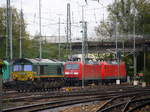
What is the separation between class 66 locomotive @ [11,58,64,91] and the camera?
34.7m

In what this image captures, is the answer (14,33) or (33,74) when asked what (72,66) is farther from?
(14,33)

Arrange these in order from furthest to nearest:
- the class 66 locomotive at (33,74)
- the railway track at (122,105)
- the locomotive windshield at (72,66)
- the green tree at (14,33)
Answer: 1. the green tree at (14,33)
2. the locomotive windshield at (72,66)
3. the class 66 locomotive at (33,74)
4. the railway track at (122,105)

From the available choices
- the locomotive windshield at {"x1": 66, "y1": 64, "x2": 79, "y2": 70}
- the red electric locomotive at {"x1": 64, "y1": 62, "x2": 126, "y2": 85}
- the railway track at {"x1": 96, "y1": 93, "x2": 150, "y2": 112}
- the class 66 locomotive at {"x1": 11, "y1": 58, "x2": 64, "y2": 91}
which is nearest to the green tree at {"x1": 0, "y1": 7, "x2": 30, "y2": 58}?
the locomotive windshield at {"x1": 66, "y1": 64, "x2": 79, "y2": 70}

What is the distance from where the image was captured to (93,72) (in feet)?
168

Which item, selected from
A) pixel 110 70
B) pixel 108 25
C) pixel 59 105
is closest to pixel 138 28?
pixel 108 25

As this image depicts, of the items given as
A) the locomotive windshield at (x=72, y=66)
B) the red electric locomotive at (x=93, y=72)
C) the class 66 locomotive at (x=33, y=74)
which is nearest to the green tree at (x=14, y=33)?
the locomotive windshield at (x=72, y=66)

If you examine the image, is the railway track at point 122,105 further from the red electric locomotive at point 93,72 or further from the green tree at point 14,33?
the green tree at point 14,33

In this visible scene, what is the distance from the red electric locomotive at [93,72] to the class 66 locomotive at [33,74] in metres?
7.35

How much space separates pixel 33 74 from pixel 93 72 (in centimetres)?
1706

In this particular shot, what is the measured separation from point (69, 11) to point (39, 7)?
557 centimetres

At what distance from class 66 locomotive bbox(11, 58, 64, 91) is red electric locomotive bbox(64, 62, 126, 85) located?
24.1ft

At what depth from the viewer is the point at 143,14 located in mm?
61781

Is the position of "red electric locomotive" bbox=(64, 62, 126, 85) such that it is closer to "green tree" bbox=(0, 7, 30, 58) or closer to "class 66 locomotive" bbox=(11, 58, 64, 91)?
"class 66 locomotive" bbox=(11, 58, 64, 91)

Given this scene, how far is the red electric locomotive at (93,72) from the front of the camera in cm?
4866
